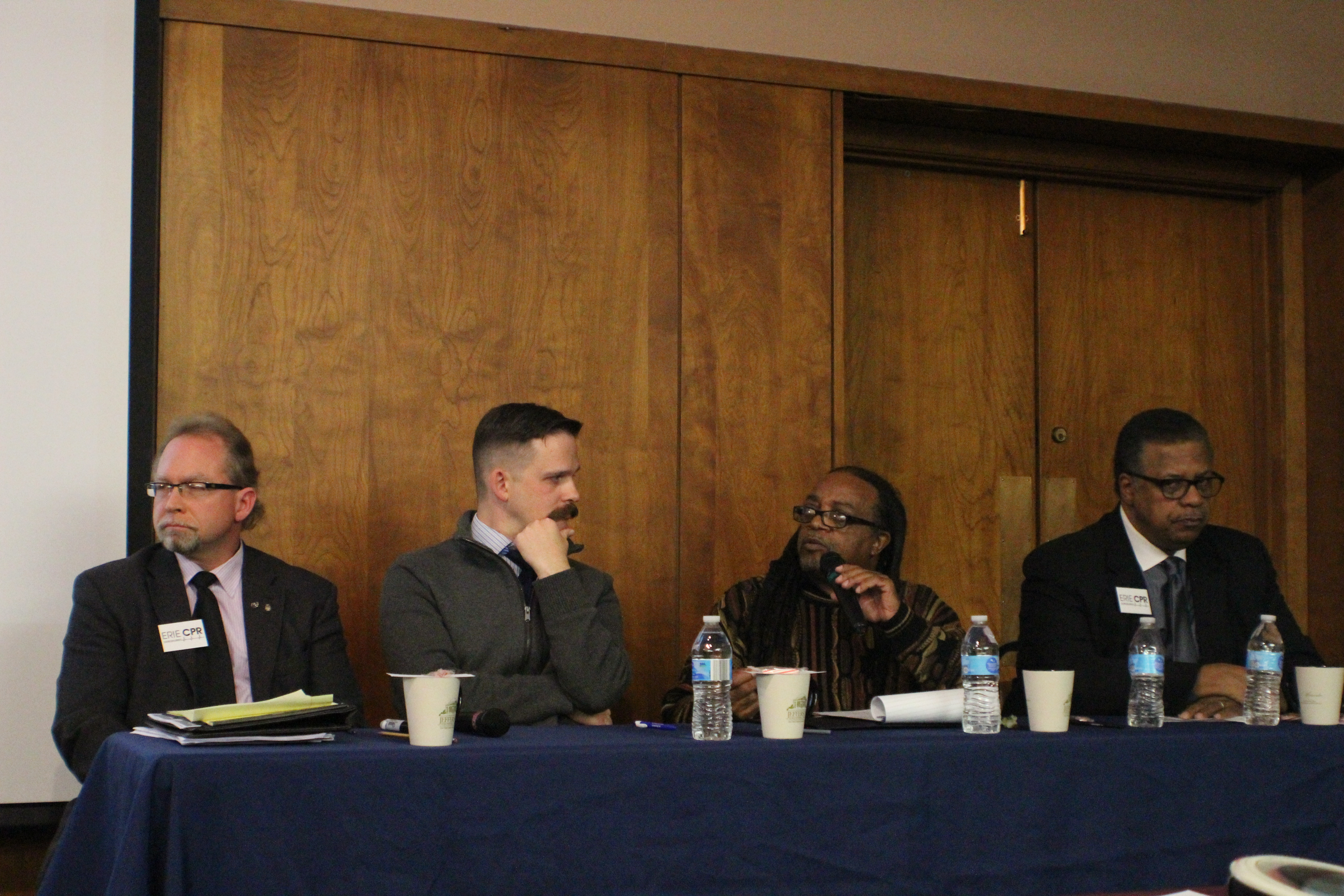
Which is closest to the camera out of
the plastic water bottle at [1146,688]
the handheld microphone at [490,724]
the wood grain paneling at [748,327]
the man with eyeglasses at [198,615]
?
the handheld microphone at [490,724]

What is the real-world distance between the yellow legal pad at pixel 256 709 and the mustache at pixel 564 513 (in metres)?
1.00

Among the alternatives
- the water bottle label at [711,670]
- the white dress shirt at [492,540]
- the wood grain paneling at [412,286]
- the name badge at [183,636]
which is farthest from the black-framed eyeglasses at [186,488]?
the water bottle label at [711,670]

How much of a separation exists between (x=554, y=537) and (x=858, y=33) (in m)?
2.15

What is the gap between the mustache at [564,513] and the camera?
121 inches

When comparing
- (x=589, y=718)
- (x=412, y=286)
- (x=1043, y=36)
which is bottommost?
(x=589, y=718)

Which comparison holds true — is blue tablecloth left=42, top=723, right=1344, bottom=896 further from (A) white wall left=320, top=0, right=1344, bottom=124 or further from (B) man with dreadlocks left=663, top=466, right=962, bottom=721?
(A) white wall left=320, top=0, right=1344, bottom=124

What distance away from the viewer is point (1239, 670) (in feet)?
9.38

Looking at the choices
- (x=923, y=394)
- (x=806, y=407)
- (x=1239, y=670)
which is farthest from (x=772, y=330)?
(x=1239, y=670)

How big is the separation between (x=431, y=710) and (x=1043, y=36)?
3333mm

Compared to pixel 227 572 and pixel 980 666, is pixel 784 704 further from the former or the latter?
pixel 227 572

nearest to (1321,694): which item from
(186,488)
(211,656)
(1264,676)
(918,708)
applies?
(1264,676)

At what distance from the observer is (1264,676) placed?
2596 mm

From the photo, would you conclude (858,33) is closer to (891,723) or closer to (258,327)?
(258,327)

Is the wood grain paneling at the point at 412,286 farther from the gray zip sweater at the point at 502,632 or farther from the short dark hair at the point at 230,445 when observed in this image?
the gray zip sweater at the point at 502,632
